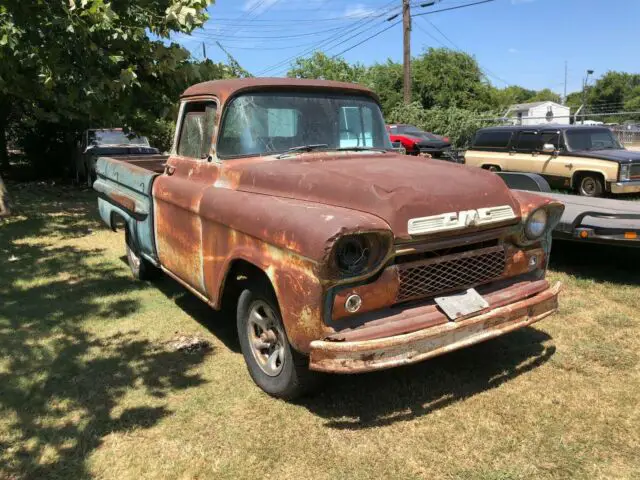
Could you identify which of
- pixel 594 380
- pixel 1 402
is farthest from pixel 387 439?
pixel 1 402

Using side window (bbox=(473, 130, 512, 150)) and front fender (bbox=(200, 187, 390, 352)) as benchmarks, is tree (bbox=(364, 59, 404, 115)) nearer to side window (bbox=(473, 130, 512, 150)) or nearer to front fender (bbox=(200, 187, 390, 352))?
side window (bbox=(473, 130, 512, 150))

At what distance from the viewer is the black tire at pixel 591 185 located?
1088 cm

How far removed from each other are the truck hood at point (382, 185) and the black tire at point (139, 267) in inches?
99.7

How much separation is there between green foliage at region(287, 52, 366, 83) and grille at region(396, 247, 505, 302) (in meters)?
34.7

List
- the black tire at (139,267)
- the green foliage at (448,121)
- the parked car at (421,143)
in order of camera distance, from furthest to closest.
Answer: the green foliage at (448,121), the parked car at (421,143), the black tire at (139,267)

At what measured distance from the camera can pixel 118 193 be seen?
5.64 metres

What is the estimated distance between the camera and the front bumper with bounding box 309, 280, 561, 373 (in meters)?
2.71

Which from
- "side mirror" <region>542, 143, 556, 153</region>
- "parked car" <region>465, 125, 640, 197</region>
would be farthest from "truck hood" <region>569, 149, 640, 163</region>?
"side mirror" <region>542, 143, 556, 153</region>

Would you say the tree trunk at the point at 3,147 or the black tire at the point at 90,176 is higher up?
the tree trunk at the point at 3,147

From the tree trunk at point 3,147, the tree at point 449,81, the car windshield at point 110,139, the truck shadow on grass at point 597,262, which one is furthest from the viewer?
the tree at point 449,81

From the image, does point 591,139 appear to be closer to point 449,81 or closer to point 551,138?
point 551,138

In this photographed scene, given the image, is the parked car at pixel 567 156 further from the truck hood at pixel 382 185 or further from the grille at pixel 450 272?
the grille at pixel 450 272

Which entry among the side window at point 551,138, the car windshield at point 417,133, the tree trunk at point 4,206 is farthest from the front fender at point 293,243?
the car windshield at point 417,133

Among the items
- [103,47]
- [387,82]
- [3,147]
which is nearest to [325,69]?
[387,82]
